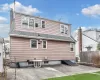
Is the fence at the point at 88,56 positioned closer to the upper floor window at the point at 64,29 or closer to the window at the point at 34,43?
the upper floor window at the point at 64,29

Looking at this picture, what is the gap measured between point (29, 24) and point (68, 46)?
7.00m

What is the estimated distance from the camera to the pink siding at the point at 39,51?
20406 millimetres

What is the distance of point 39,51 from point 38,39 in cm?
151

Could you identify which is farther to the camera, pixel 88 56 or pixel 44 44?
pixel 88 56

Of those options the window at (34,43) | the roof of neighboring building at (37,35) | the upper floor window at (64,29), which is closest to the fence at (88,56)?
the roof of neighboring building at (37,35)

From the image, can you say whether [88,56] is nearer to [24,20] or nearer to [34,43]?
[34,43]

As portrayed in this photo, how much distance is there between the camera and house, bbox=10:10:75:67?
2066 cm

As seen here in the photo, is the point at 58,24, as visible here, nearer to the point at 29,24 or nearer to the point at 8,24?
the point at 29,24

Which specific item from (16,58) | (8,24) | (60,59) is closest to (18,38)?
(16,58)

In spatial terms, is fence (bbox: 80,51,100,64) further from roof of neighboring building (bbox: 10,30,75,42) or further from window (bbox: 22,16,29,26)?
window (bbox: 22,16,29,26)

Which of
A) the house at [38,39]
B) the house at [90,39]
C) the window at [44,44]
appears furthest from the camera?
the house at [90,39]

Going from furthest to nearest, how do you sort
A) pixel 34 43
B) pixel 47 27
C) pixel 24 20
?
1. pixel 47 27
2. pixel 34 43
3. pixel 24 20

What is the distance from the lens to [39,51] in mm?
22359

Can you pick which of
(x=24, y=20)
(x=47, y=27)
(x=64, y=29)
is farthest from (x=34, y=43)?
(x=64, y=29)
